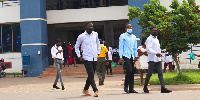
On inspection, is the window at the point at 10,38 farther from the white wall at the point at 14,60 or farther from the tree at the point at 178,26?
the tree at the point at 178,26

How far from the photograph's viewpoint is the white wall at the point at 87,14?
26.8 metres

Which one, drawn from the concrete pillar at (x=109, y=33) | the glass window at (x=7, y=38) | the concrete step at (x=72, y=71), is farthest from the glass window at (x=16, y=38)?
the concrete pillar at (x=109, y=33)

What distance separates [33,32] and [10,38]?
318 centimetres

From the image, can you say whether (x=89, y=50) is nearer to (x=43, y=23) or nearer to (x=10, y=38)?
(x=43, y=23)

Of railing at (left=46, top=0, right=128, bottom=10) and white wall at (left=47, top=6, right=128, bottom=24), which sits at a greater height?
railing at (left=46, top=0, right=128, bottom=10)

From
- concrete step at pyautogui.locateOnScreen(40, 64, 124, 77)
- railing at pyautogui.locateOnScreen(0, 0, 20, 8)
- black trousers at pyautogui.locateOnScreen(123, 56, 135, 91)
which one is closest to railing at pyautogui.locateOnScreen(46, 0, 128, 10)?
railing at pyautogui.locateOnScreen(0, 0, 20, 8)

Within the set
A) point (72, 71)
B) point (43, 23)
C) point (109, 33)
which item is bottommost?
point (72, 71)

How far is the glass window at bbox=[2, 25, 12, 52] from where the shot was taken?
29.0 meters

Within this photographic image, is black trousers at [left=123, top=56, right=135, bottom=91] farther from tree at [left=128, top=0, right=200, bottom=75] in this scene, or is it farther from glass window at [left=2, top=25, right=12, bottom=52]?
glass window at [left=2, top=25, right=12, bottom=52]

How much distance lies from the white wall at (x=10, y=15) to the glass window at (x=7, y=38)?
81 centimetres

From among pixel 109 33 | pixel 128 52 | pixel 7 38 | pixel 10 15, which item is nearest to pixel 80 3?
pixel 109 33

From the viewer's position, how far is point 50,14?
1102 inches

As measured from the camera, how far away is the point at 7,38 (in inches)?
1147

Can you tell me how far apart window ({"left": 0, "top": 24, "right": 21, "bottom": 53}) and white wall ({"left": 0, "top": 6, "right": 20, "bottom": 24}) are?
2.30ft
